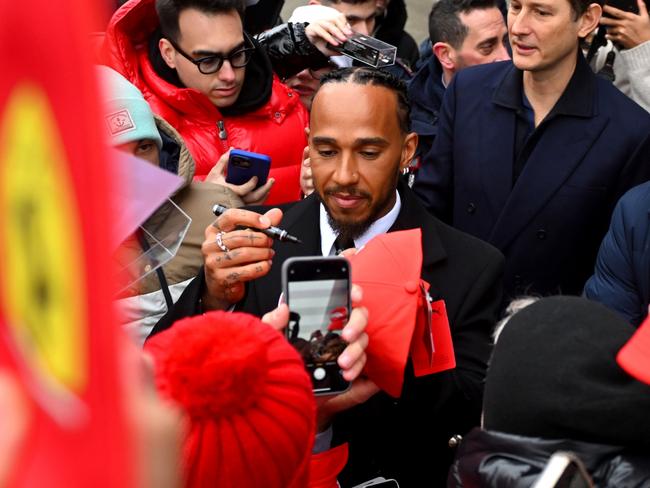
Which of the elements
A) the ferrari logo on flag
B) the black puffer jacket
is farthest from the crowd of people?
the ferrari logo on flag

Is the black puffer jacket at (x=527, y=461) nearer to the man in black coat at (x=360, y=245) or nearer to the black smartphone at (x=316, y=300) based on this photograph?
the black smartphone at (x=316, y=300)

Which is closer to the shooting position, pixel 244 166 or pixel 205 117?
pixel 244 166

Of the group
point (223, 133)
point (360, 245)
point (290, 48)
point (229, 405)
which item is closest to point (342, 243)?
point (360, 245)

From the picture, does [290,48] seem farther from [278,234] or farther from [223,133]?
[278,234]

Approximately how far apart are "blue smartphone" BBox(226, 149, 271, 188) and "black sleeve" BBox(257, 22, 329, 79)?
759 millimetres

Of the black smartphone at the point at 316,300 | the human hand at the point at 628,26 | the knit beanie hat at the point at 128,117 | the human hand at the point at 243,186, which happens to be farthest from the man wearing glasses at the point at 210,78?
the black smartphone at the point at 316,300

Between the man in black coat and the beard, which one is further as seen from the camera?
the beard

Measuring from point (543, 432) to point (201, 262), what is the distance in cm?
163

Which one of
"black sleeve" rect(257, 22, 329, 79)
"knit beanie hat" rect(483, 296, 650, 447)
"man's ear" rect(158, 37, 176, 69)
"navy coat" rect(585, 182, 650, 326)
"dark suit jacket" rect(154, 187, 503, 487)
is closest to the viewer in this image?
"knit beanie hat" rect(483, 296, 650, 447)

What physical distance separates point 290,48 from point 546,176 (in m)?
1.21

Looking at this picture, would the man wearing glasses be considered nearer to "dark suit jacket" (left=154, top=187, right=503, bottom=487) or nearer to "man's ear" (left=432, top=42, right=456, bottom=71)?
"man's ear" (left=432, top=42, right=456, bottom=71)

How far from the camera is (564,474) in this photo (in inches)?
47.0

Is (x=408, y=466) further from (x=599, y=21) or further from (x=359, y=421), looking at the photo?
(x=599, y=21)

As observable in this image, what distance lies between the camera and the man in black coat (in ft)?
7.23
